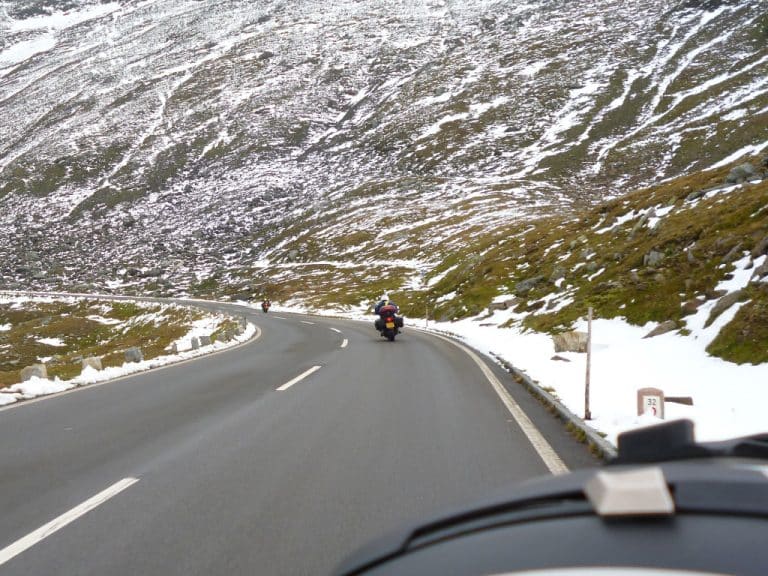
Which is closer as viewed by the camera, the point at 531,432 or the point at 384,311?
the point at 531,432

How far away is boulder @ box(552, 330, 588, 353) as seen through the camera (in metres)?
14.2

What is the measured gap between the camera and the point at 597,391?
30.1ft

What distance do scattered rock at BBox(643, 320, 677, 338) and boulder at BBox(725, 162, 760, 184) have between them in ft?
42.4

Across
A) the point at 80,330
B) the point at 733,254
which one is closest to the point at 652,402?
the point at 733,254

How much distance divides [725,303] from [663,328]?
5.51ft

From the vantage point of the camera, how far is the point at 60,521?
3.98m

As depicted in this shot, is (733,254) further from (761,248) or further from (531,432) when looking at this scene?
(531,432)

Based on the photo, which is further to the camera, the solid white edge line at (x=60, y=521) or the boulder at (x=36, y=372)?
the boulder at (x=36, y=372)

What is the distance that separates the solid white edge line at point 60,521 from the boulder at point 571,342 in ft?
39.1

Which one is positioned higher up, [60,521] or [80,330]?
[60,521]

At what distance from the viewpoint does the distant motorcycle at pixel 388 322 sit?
20.8m

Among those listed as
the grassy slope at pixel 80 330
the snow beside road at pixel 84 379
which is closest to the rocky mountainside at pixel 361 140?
the grassy slope at pixel 80 330

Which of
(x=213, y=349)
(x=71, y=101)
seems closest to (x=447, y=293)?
(x=213, y=349)

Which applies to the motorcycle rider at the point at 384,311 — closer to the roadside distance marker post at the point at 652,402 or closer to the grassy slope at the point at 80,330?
the roadside distance marker post at the point at 652,402
